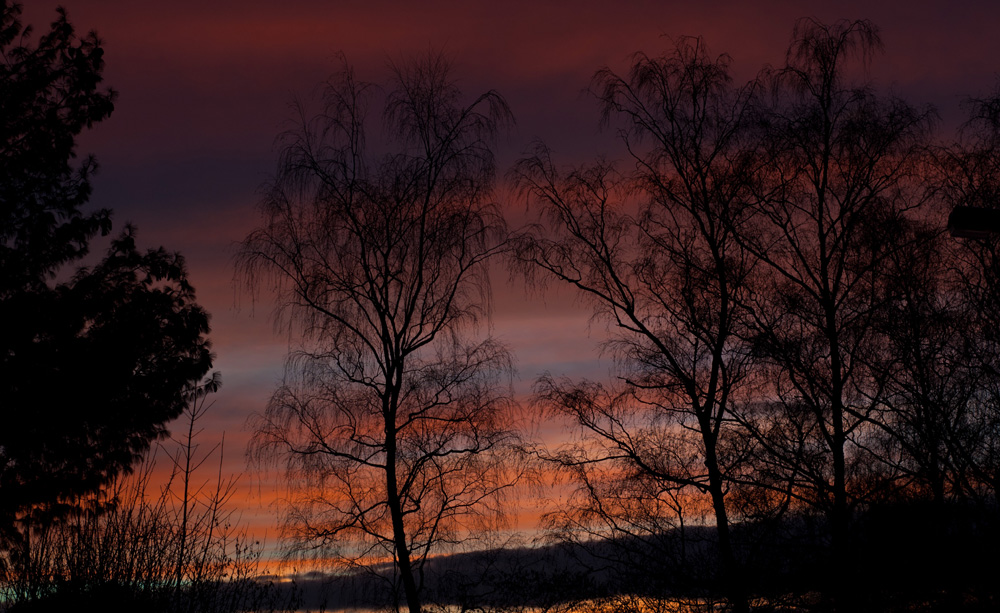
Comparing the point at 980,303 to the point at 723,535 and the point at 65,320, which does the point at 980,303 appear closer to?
the point at 723,535

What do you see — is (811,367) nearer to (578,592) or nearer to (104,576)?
(578,592)

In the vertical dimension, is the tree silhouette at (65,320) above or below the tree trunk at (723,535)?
above

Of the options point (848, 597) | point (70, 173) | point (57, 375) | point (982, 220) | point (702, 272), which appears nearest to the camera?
point (982, 220)

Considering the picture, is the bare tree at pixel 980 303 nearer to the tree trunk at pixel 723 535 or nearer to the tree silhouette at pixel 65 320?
the tree trunk at pixel 723 535

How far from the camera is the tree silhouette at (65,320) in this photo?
23.1 m

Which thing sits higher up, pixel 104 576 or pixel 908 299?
pixel 908 299

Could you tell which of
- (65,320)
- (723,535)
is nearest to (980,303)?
(723,535)

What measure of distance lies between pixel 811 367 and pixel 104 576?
18139mm

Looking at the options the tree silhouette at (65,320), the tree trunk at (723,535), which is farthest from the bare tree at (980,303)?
the tree silhouette at (65,320)

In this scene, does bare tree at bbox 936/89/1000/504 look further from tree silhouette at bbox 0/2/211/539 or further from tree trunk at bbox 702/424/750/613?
tree silhouette at bbox 0/2/211/539

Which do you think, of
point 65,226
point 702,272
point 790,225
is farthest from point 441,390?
point 65,226

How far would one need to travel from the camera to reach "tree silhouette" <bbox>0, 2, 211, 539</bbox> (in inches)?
909

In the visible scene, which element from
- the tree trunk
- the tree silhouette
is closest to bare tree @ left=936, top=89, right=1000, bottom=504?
the tree trunk

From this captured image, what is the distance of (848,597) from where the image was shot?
64.7ft
